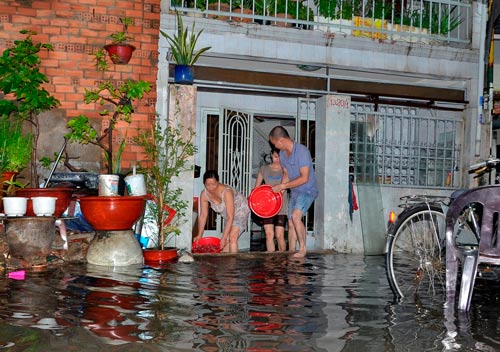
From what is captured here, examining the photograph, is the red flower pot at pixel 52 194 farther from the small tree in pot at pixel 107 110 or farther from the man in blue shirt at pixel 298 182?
the man in blue shirt at pixel 298 182

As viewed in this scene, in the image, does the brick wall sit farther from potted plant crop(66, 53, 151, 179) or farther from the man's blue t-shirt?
the man's blue t-shirt

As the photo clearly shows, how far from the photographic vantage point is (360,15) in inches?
472

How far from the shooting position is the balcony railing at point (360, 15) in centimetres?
1076

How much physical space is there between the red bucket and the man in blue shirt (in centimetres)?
60

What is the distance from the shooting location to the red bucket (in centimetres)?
1002

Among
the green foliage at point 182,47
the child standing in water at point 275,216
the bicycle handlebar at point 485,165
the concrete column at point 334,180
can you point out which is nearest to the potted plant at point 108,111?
the green foliage at point 182,47

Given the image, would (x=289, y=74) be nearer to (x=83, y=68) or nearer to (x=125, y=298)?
(x=83, y=68)

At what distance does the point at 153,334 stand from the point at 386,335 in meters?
1.45

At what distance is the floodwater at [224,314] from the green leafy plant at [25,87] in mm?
2726

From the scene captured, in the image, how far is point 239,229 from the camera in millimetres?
9859

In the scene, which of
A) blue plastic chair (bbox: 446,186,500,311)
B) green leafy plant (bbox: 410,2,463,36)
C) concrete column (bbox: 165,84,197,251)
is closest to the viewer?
blue plastic chair (bbox: 446,186,500,311)

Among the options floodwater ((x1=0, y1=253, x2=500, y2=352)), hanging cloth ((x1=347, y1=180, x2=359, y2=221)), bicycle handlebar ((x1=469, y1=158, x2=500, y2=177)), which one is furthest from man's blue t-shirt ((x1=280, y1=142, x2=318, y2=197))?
bicycle handlebar ((x1=469, y1=158, x2=500, y2=177))

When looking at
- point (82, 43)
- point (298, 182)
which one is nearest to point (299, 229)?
point (298, 182)

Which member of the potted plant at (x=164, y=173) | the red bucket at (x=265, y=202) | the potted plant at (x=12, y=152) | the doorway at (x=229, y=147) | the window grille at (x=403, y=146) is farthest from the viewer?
the window grille at (x=403, y=146)
